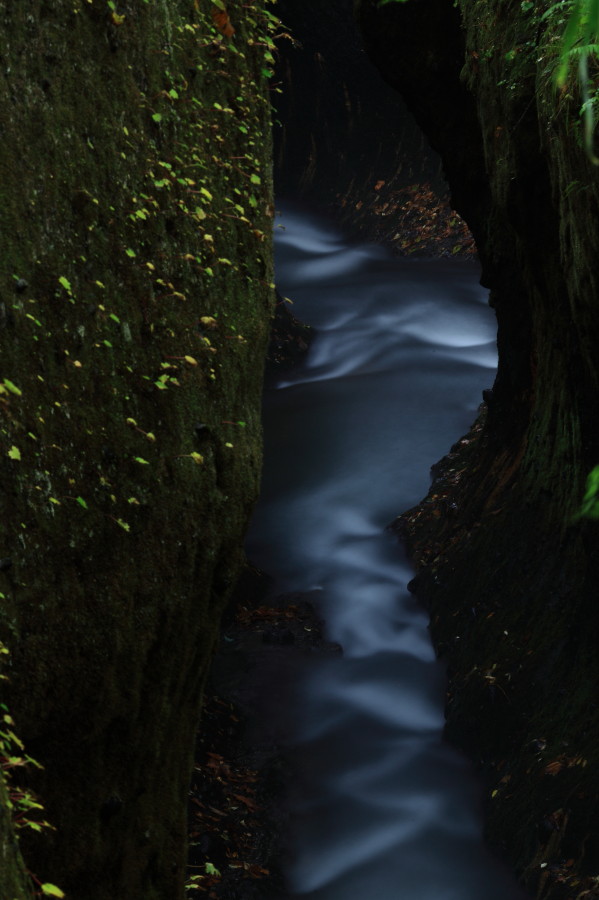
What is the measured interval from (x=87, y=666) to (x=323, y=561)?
8.26m

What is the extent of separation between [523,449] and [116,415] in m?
5.26

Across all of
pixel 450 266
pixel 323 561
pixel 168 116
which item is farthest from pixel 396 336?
pixel 168 116

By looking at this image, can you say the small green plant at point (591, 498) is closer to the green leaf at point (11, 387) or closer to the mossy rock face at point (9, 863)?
the mossy rock face at point (9, 863)

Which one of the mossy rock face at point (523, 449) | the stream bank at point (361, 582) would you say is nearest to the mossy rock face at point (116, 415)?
the mossy rock face at point (523, 449)

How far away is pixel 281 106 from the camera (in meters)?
23.0

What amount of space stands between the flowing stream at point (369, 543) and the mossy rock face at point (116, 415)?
3.23m

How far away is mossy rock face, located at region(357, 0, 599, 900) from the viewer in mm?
5398

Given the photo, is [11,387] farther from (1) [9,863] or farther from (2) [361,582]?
(2) [361,582]

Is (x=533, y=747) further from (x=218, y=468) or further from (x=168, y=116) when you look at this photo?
(x=168, y=116)

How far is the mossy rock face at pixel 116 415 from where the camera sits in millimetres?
3312

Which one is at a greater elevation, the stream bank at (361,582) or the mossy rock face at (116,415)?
the mossy rock face at (116,415)

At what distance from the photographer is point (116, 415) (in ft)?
12.6

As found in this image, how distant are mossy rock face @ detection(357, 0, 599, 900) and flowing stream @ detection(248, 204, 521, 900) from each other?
0.42 metres

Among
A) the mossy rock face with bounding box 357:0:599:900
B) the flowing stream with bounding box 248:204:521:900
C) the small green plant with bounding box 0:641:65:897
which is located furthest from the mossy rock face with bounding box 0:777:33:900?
the flowing stream with bounding box 248:204:521:900
